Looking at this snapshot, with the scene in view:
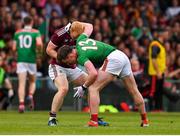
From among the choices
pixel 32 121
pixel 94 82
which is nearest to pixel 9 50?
pixel 32 121

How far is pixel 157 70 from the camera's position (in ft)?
84.2

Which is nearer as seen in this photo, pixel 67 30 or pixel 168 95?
pixel 67 30

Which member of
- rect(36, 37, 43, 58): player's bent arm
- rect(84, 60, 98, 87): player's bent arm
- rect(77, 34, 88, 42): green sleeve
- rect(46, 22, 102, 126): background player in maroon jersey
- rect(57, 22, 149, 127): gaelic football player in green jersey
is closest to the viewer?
rect(84, 60, 98, 87): player's bent arm

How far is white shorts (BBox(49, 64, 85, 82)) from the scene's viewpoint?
18.3m

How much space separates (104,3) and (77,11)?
210 centimetres

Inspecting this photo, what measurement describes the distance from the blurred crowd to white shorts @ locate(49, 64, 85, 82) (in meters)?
8.93

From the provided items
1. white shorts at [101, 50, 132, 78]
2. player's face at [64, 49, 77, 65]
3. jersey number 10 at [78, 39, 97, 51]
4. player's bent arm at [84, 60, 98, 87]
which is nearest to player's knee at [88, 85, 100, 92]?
player's bent arm at [84, 60, 98, 87]

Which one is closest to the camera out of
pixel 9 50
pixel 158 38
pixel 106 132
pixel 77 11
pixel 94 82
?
pixel 106 132

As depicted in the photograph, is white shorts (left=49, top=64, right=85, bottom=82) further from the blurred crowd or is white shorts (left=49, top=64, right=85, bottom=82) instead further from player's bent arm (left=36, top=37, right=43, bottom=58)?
the blurred crowd

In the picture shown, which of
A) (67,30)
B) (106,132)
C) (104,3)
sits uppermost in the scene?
(104,3)

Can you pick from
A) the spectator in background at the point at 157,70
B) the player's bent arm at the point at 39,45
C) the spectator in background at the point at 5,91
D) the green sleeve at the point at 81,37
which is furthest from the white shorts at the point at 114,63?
the spectator in background at the point at 5,91

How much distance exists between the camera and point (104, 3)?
32.4 meters

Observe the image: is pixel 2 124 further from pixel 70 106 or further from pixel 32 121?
pixel 70 106

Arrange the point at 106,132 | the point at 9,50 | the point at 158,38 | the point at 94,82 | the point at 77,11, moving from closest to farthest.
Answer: the point at 106,132 < the point at 94,82 < the point at 158,38 < the point at 9,50 < the point at 77,11
